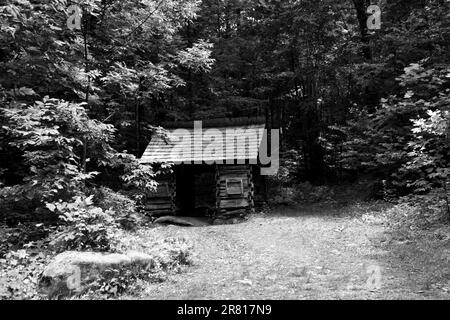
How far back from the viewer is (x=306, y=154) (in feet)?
93.1

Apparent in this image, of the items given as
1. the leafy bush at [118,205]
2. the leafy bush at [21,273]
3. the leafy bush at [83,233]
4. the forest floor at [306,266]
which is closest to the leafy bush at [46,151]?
the leafy bush at [83,233]

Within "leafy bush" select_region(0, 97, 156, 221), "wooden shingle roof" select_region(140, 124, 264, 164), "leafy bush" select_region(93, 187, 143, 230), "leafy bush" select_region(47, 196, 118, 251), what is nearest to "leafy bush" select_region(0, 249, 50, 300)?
"leafy bush" select_region(47, 196, 118, 251)

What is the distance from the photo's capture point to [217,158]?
17.5 m

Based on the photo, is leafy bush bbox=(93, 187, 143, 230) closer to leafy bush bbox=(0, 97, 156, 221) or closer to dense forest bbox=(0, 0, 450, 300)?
dense forest bbox=(0, 0, 450, 300)

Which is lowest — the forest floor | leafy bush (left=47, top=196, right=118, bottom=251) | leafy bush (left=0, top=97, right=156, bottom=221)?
the forest floor

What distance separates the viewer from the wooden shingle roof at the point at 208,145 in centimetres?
1752

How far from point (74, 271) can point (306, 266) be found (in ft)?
15.8

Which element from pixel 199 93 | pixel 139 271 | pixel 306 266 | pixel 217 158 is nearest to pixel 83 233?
pixel 139 271

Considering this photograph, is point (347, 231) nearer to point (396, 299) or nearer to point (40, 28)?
point (396, 299)

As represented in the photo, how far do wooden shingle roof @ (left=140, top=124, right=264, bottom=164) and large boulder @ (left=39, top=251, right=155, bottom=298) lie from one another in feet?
31.5

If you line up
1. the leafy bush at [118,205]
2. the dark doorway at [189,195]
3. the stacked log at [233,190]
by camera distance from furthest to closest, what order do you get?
the dark doorway at [189,195] → the stacked log at [233,190] → the leafy bush at [118,205]

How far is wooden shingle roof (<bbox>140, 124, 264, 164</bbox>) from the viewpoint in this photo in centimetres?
1752

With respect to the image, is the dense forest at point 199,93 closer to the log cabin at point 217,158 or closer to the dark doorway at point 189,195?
the log cabin at point 217,158

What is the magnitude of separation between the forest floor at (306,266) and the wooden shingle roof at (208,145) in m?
4.24
